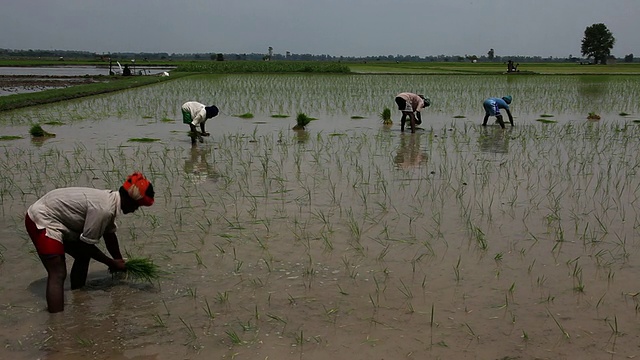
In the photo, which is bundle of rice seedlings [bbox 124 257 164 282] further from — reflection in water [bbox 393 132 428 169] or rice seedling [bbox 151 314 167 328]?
reflection in water [bbox 393 132 428 169]

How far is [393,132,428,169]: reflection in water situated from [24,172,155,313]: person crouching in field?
4135 mm

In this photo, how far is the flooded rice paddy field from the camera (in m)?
2.87

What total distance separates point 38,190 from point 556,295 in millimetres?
4663

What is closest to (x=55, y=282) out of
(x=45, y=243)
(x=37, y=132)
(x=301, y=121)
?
(x=45, y=243)

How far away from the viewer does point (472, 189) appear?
573 centimetres

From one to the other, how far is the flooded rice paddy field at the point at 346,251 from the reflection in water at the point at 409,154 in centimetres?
4

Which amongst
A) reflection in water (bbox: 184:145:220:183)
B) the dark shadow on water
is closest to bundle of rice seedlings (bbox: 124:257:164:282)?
the dark shadow on water

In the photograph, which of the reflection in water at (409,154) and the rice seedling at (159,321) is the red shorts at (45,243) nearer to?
the rice seedling at (159,321)

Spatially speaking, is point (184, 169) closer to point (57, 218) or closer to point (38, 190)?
point (38, 190)

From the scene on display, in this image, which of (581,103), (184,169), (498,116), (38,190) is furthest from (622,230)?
(581,103)

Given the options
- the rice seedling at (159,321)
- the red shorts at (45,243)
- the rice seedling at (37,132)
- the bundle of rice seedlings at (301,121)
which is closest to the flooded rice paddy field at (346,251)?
the rice seedling at (159,321)

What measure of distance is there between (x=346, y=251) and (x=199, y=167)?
3.32 metres

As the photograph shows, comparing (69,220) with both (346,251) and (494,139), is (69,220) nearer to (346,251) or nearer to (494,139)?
(346,251)

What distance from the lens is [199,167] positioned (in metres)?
6.89
